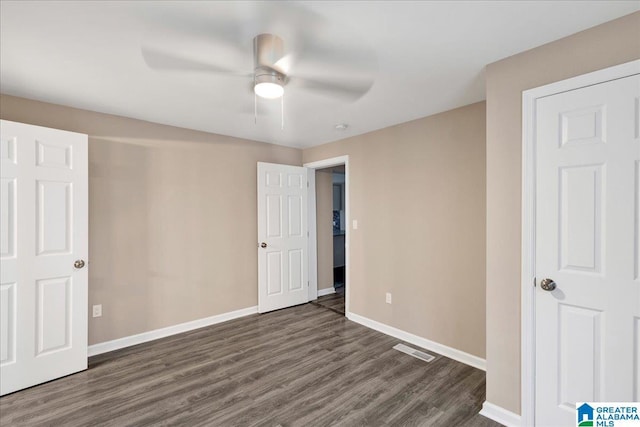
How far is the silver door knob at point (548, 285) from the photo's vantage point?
5.75 ft

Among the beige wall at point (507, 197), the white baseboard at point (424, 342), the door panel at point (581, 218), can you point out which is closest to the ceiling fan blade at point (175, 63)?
the beige wall at point (507, 197)

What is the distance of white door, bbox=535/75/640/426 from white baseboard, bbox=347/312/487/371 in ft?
2.88

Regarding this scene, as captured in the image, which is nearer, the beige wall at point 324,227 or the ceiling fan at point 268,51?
the ceiling fan at point 268,51

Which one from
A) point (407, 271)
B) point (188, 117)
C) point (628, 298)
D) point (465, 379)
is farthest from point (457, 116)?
point (188, 117)

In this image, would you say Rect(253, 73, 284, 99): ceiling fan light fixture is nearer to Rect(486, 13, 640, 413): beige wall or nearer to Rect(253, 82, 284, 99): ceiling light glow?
Rect(253, 82, 284, 99): ceiling light glow

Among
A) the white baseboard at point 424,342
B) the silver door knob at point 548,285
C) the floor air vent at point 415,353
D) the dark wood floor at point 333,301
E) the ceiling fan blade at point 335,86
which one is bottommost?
the floor air vent at point 415,353

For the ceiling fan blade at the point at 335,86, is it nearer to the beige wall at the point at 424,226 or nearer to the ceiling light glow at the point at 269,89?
the ceiling light glow at the point at 269,89

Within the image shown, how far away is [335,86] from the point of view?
2383mm

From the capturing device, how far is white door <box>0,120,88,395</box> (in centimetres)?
230

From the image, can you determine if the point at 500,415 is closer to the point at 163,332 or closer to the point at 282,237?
the point at 282,237

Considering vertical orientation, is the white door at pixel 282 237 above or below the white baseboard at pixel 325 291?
above

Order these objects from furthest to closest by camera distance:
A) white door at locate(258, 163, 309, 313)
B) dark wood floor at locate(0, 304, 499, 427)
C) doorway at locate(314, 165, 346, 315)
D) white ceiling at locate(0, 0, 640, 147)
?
doorway at locate(314, 165, 346, 315), white door at locate(258, 163, 309, 313), dark wood floor at locate(0, 304, 499, 427), white ceiling at locate(0, 0, 640, 147)

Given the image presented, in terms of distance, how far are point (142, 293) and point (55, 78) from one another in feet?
7.00

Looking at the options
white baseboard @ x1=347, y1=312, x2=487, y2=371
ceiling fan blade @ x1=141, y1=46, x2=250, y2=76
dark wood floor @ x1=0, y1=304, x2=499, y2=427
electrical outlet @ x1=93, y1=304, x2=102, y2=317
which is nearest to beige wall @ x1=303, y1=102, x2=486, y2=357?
white baseboard @ x1=347, y1=312, x2=487, y2=371
